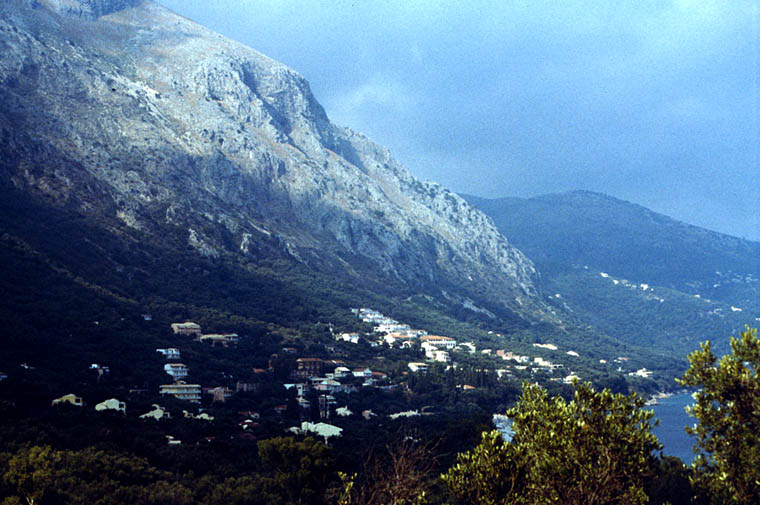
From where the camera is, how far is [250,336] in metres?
86.1

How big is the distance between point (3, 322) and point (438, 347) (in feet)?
226

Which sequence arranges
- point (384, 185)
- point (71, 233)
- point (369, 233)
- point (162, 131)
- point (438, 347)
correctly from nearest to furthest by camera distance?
point (71, 233), point (438, 347), point (162, 131), point (369, 233), point (384, 185)

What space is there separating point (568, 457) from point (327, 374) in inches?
2729

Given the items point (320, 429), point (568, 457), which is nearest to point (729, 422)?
point (568, 457)

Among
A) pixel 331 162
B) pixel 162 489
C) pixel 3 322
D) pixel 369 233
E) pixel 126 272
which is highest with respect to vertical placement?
pixel 331 162

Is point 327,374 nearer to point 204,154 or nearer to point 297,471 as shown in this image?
point 297,471

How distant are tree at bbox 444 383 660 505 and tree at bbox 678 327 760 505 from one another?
1438 mm

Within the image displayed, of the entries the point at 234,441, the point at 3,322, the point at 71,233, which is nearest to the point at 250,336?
the point at 71,233

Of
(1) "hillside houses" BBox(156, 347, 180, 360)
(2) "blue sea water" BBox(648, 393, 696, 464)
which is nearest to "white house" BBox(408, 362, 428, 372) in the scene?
(2) "blue sea water" BBox(648, 393, 696, 464)

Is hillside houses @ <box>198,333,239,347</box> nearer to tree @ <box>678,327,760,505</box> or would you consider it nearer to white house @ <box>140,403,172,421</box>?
white house @ <box>140,403,172,421</box>

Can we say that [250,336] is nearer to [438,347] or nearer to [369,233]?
[438,347]

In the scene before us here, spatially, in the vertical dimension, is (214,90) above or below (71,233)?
above

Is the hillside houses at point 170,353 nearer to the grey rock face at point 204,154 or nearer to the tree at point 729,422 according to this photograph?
the grey rock face at point 204,154

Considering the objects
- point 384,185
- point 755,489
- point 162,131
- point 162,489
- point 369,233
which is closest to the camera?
point 755,489
